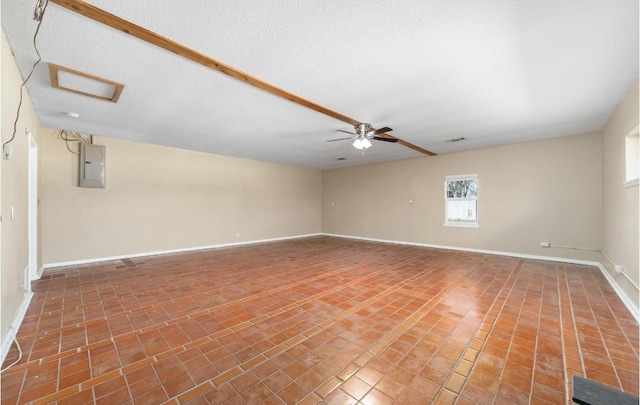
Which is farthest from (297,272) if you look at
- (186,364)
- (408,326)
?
(186,364)

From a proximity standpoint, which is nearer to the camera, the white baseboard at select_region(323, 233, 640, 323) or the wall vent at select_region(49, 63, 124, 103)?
the wall vent at select_region(49, 63, 124, 103)

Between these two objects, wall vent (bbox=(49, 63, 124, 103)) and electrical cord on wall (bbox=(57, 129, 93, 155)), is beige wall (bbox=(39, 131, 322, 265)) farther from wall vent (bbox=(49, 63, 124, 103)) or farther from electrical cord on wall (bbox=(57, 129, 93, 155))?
wall vent (bbox=(49, 63, 124, 103))

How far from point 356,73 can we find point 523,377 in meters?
2.86

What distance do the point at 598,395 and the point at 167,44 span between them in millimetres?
3110

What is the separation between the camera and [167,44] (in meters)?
2.09

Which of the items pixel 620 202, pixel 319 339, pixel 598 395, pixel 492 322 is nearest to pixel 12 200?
pixel 319 339

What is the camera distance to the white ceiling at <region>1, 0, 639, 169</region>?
1.78 m

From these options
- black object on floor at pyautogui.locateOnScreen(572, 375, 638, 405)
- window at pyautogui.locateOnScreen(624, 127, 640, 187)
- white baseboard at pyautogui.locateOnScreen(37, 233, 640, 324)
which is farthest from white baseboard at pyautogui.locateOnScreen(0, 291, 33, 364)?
window at pyautogui.locateOnScreen(624, 127, 640, 187)

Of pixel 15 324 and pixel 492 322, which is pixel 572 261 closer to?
pixel 492 322

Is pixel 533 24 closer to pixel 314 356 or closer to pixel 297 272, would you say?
pixel 314 356

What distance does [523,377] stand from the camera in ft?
5.72

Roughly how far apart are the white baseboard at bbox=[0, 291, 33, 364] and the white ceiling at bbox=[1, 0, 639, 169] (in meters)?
2.42

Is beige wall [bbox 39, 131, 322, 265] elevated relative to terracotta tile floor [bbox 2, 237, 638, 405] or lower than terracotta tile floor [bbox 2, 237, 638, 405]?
elevated

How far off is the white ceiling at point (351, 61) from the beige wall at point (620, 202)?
0.77 feet
